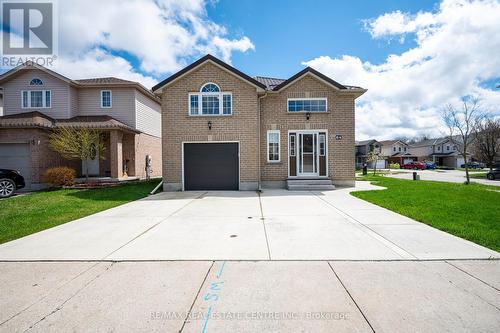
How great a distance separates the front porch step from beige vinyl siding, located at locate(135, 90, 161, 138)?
41.6 ft

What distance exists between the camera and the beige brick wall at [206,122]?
38.6 feet

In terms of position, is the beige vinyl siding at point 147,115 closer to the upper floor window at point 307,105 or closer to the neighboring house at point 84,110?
the neighboring house at point 84,110

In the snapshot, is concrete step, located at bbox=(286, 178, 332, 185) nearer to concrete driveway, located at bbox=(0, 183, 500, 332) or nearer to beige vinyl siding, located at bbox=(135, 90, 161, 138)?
concrete driveway, located at bbox=(0, 183, 500, 332)

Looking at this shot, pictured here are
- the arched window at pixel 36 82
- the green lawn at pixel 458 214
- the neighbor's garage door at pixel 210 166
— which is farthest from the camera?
the arched window at pixel 36 82

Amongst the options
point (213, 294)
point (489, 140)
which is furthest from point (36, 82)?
point (489, 140)

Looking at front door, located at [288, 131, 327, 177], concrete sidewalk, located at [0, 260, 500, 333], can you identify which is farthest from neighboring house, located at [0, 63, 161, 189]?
concrete sidewalk, located at [0, 260, 500, 333]

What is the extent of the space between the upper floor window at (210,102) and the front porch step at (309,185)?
16.4 feet

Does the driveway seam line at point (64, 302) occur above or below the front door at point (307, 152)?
below

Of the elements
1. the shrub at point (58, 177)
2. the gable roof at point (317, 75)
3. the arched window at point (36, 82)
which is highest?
the arched window at point (36, 82)

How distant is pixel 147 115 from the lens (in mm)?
18812

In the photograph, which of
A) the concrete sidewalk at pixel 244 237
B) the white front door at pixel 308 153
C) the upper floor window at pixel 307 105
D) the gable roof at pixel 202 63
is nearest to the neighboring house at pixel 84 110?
the gable roof at pixel 202 63

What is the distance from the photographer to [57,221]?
6207mm

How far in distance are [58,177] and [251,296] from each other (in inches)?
592

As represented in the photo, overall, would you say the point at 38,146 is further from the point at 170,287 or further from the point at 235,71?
the point at 170,287
